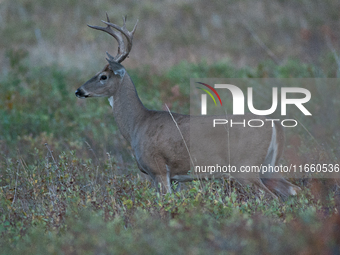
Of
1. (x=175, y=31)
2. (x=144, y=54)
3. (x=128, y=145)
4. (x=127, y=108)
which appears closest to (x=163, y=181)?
(x=127, y=108)

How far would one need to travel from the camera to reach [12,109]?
10680 mm

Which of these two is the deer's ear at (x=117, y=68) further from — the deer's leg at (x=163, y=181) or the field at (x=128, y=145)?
the deer's leg at (x=163, y=181)

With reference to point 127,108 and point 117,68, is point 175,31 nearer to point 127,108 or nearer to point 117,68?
point 127,108

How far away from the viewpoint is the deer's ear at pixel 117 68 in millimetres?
6466

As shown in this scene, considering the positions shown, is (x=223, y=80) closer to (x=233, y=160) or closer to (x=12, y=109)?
(x=12, y=109)

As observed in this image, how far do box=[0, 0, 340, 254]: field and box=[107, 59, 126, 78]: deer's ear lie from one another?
1.15 meters

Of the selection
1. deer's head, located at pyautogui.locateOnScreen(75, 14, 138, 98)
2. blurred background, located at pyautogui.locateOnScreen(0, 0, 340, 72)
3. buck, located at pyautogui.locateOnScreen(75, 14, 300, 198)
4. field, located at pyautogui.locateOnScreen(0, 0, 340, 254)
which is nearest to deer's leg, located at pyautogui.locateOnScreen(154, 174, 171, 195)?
buck, located at pyautogui.locateOnScreen(75, 14, 300, 198)

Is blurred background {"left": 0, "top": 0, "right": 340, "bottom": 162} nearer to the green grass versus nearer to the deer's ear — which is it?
the green grass

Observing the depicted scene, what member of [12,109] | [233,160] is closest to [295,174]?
[233,160]

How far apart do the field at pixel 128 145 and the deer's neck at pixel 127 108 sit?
56 centimetres

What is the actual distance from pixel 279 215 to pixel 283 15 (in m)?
18.1

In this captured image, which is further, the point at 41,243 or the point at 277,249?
the point at 41,243

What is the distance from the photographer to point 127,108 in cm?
686

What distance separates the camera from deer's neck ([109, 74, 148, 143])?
6789mm
